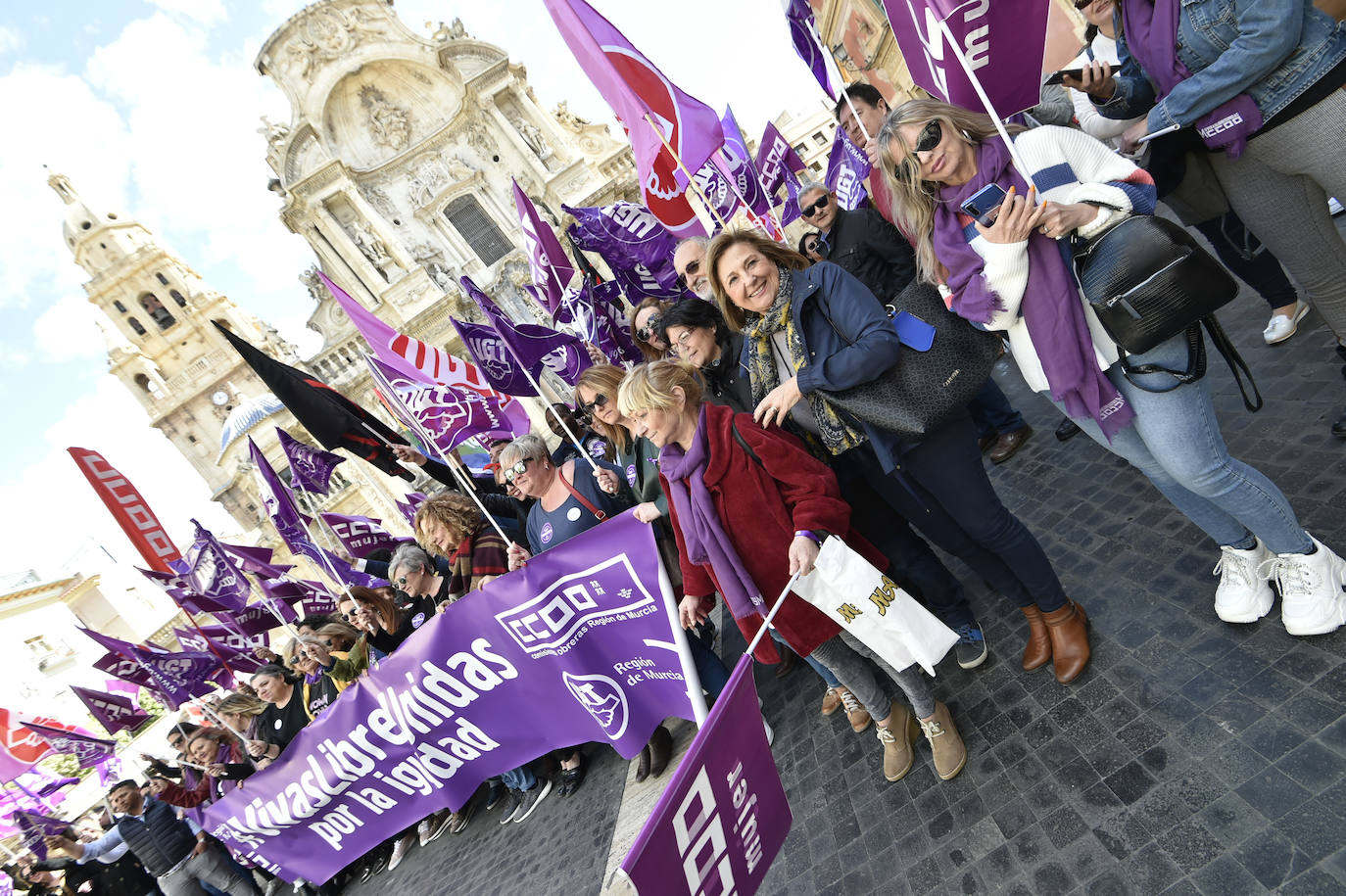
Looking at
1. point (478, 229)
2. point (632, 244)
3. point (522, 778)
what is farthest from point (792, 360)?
point (478, 229)

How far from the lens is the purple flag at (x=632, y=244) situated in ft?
20.9

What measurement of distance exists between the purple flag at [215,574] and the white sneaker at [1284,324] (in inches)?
395

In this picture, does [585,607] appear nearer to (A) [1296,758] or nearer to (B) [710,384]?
(B) [710,384]

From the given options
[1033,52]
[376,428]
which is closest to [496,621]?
[376,428]

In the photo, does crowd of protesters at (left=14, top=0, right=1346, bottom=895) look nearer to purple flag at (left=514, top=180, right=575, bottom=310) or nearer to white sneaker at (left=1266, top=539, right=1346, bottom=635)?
white sneaker at (left=1266, top=539, right=1346, bottom=635)

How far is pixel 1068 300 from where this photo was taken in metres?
2.10

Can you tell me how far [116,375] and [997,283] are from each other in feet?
159

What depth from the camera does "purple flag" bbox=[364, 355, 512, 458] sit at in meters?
5.67

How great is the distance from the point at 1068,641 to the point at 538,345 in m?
4.58

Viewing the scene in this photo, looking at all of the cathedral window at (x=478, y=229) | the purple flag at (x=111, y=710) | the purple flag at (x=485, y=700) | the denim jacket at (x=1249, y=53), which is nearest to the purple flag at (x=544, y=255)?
the purple flag at (x=485, y=700)

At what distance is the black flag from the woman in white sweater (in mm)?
4763

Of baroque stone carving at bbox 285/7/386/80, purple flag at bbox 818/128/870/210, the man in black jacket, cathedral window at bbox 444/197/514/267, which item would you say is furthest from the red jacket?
baroque stone carving at bbox 285/7/386/80

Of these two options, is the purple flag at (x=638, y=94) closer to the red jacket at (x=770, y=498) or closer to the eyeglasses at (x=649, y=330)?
the eyeglasses at (x=649, y=330)

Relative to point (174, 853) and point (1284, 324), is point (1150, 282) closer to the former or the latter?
point (1284, 324)
